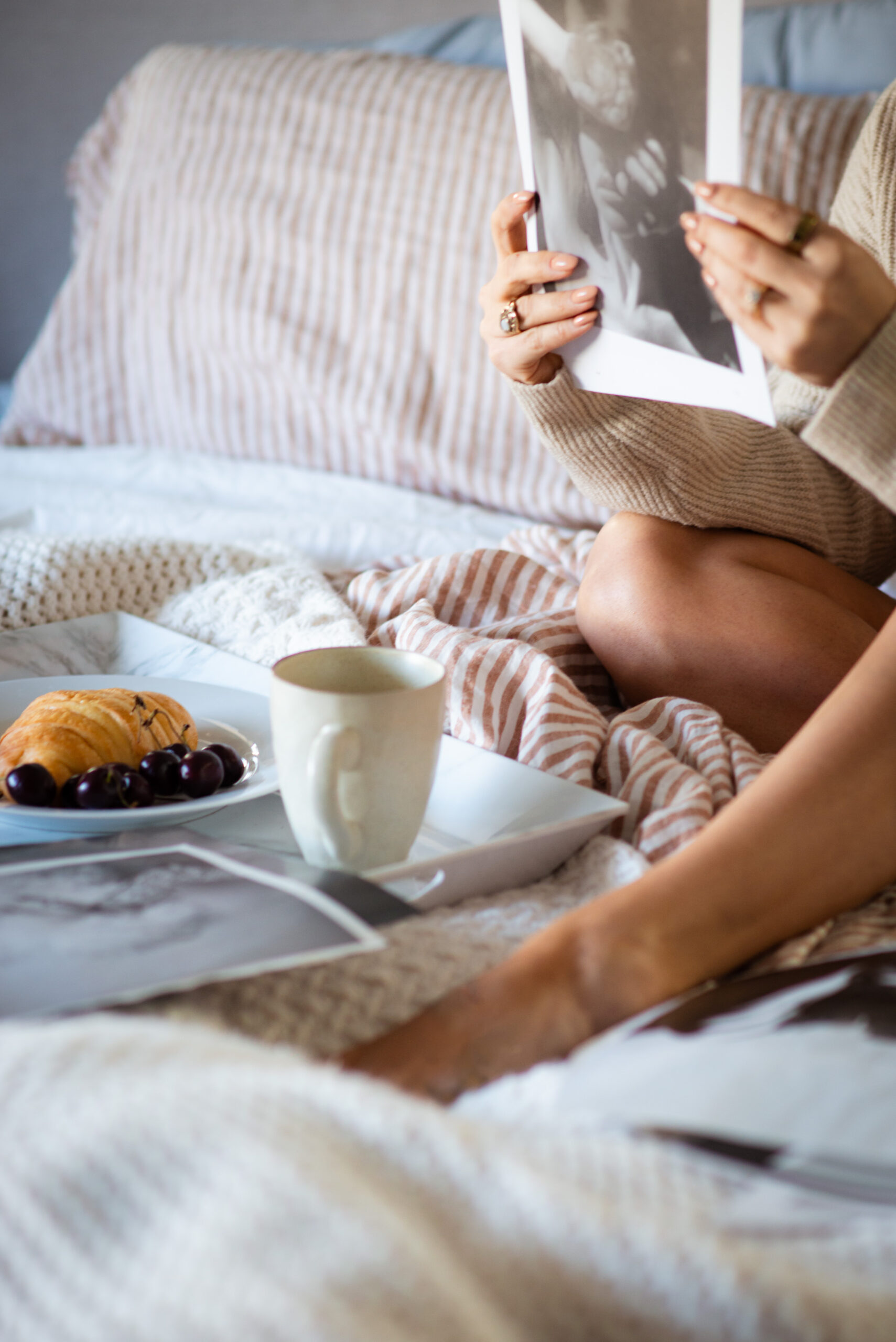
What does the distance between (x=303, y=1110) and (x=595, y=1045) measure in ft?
0.37

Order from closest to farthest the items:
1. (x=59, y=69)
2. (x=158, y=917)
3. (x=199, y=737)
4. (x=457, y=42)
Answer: (x=158, y=917), (x=199, y=737), (x=457, y=42), (x=59, y=69)

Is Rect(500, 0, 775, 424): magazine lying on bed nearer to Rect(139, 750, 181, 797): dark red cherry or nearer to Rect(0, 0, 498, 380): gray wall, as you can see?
Rect(139, 750, 181, 797): dark red cherry

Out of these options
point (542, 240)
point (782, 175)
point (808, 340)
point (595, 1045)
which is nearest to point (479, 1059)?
point (595, 1045)

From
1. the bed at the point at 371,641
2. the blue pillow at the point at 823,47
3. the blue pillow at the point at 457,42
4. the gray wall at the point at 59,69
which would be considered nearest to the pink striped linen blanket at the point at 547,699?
the bed at the point at 371,641

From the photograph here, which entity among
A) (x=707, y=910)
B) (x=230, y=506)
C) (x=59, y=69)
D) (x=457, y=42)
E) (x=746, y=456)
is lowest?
(x=230, y=506)

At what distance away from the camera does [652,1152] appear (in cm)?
30

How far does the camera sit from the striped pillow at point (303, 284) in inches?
49.5

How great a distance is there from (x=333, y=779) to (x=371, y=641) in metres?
0.35

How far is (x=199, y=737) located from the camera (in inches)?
24.1

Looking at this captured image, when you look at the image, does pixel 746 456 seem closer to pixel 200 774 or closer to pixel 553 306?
pixel 553 306

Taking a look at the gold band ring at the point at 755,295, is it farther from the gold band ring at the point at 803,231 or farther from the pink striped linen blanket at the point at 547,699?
the pink striped linen blanket at the point at 547,699

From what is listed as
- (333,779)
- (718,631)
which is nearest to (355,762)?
(333,779)

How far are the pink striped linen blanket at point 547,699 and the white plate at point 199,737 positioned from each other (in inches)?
4.8

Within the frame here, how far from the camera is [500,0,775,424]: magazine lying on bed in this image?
50 centimetres
